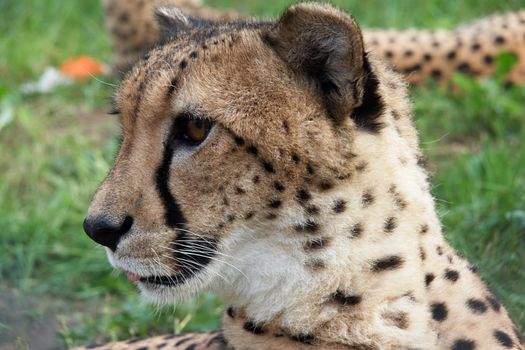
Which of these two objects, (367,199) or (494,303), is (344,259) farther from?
(494,303)

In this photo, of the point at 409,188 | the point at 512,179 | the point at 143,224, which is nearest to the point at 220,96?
the point at 143,224

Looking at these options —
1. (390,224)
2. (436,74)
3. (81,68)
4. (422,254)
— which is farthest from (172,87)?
(81,68)

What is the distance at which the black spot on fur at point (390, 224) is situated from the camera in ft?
6.96

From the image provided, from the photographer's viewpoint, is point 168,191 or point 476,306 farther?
point 476,306

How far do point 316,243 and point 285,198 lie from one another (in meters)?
0.11

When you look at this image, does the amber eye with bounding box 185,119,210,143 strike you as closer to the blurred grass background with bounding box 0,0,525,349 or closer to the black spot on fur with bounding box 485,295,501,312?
the black spot on fur with bounding box 485,295,501,312

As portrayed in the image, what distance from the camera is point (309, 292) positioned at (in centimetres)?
211

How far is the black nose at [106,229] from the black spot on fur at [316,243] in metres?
0.36

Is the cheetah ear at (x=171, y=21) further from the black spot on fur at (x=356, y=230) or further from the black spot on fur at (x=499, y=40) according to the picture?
the black spot on fur at (x=499, y=40)

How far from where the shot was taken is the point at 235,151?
82.3 inches

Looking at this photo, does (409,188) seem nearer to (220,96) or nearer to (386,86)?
(386,86)

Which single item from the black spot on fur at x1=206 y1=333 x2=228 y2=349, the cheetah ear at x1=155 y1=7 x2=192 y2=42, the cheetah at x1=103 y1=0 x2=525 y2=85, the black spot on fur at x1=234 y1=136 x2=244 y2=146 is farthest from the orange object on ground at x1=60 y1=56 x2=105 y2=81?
the black spot on fur at x1=234 y1=136 x2=244 y2=146

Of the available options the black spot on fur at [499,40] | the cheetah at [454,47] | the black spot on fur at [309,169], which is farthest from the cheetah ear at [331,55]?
the black spot on fur at [499,40]

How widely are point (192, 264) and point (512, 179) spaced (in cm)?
192
